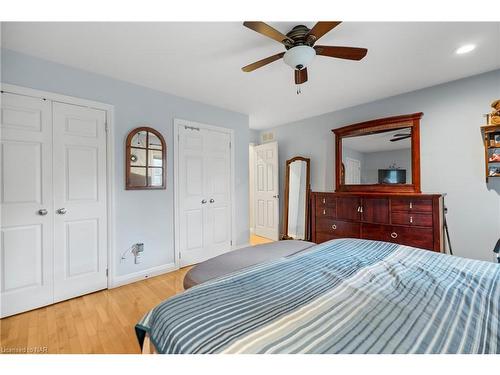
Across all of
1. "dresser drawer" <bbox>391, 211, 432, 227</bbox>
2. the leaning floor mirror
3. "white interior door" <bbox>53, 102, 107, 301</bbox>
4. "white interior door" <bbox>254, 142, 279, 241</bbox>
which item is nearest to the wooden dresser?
"dresser drawer" <bbox>391, 211, 432, 227</bbox>

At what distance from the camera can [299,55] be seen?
5.31ft

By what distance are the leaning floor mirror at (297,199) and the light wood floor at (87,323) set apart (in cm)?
244

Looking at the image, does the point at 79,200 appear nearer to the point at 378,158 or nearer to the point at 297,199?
the point at 297,199

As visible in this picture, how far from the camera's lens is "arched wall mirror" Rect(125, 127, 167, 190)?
2.58 m

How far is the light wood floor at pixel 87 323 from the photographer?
5.10ft

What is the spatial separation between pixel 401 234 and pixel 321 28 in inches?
95.0

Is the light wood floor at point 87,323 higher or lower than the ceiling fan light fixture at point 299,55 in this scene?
lower

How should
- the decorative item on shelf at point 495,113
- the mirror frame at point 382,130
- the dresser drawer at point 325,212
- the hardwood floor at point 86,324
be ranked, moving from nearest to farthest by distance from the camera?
the hardwood floor at point 86,324, the decorative item on shelf at point 495,113, the mirror frame at point 382,130, the dresser drawer at point 325,212

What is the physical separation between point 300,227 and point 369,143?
74.0 inches

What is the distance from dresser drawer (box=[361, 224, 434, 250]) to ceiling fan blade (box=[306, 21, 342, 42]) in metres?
2.33

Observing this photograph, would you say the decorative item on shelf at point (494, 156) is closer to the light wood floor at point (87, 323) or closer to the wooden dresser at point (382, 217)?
the wooden dresser at point (382, 217)

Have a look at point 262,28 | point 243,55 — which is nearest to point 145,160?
point 243,55

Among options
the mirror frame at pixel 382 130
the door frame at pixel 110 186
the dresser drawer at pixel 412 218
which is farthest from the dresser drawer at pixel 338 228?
the door frame at pixel 110 186

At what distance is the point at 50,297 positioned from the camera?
2.11 m
